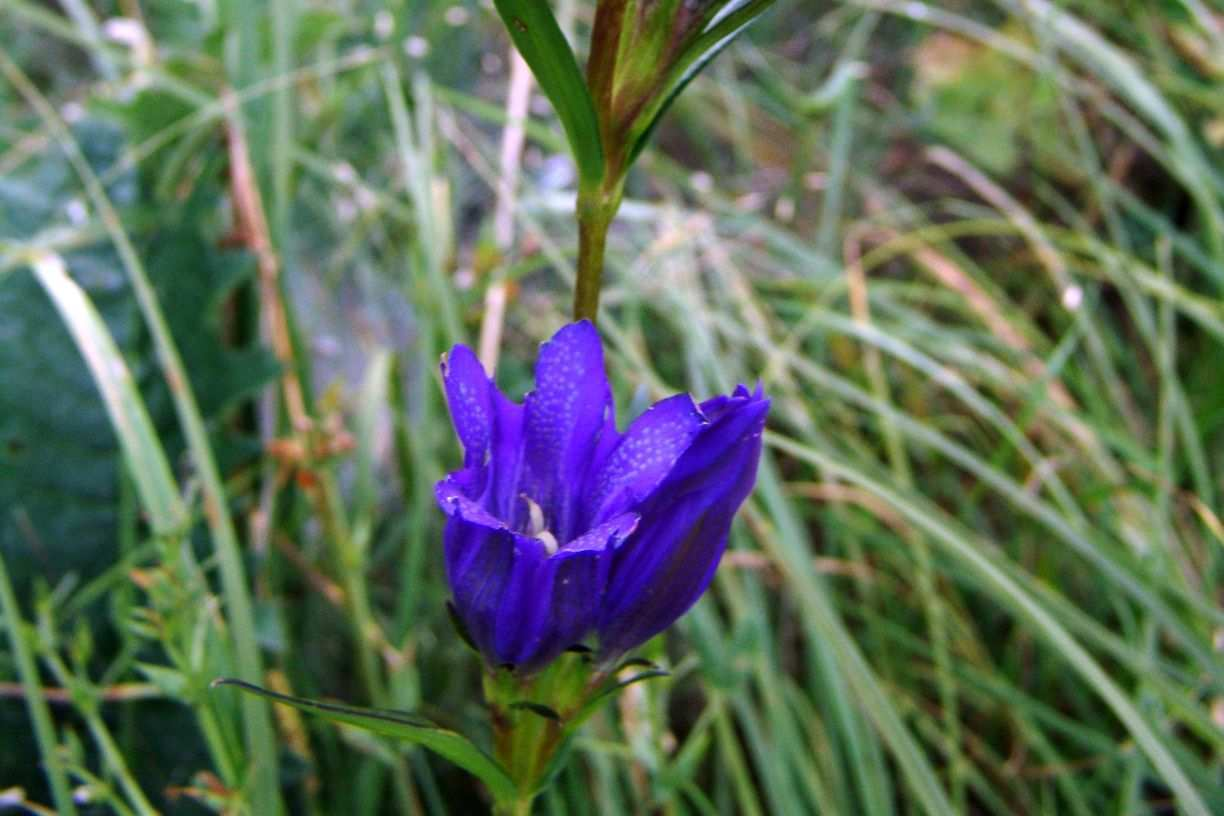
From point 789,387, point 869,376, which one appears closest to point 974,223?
point 869,376

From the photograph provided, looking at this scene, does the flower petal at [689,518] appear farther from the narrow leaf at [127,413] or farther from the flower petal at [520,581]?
the narrow leaf at [127,413]

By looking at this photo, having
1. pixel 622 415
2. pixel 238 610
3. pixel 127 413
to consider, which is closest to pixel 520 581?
pixel 238 610

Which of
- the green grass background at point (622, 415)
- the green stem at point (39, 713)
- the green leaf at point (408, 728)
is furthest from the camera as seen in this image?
the green grass background at point (622, 415)

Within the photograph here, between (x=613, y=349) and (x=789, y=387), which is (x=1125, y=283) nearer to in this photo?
(x=789, y=387)

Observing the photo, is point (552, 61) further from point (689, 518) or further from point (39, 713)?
point (39, 713)

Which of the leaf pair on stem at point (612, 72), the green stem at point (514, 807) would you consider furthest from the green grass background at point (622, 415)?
the leaf pair on stem at point (612, 72)

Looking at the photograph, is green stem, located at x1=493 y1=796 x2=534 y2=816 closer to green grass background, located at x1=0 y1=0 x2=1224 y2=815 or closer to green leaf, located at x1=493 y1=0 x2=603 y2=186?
green grass background, located at x1=0 y1=0 x2=1224 y2=815

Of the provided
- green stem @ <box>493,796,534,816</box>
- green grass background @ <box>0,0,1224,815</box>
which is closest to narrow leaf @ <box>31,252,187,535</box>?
green grass background @ <box>0,0,1224,815</box>
